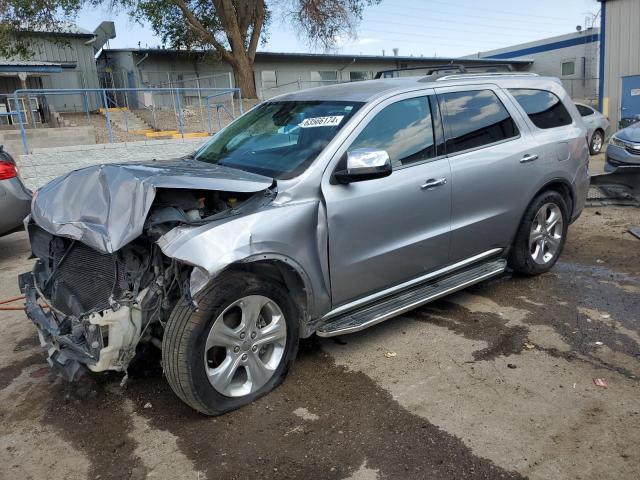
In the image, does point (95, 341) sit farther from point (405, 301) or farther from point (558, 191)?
point (558, 191)

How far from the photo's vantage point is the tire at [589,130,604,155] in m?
14.5

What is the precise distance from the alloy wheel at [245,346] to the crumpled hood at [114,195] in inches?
26.2

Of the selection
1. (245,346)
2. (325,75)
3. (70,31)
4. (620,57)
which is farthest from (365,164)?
(325,75)

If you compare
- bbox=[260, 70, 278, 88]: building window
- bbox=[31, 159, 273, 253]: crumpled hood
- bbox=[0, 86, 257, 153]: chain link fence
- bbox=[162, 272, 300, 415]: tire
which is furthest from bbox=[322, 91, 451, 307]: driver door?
bbox=[260, 70, 278, 88]: building window

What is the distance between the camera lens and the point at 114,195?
3080mm

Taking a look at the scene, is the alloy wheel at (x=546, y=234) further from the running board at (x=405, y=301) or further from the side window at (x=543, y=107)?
the side window at (x=543, y=107)

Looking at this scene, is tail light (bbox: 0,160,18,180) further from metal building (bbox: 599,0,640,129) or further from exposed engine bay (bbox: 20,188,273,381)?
metal building (bbox: 599,0,640,129)

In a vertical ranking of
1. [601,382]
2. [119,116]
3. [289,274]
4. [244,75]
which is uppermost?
[244,75]

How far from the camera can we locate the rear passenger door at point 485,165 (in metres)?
4.11

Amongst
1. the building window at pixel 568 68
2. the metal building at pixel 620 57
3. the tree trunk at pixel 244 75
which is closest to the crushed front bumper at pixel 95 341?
the tree trunk at pixel 244 75

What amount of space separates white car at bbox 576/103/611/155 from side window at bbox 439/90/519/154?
11.1m

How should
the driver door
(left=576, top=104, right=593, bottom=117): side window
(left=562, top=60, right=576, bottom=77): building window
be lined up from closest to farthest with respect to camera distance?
the driver door → (left=576, top=104, right=593, bottom=117): side window → (left=562, top=60, right=576, bottom=77): building window

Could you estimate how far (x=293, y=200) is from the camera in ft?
10.6

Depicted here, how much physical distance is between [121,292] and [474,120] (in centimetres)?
294
